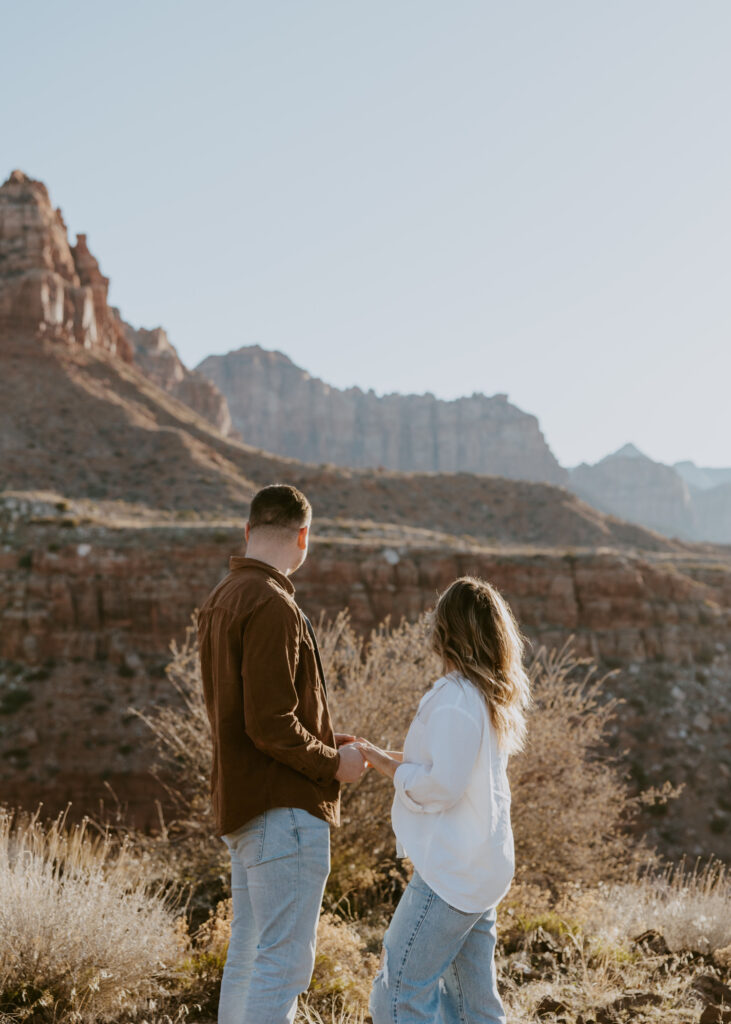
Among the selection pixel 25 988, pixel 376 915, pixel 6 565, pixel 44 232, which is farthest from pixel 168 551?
pixel 44 232

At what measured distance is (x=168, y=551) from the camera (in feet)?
77.4

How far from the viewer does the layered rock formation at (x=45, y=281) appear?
5138 cm

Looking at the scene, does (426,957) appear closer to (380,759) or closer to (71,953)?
(380,759)

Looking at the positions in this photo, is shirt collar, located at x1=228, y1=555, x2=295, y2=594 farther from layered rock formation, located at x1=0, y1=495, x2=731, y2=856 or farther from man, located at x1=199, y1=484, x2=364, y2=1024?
layered rock formation, located at x1=0, y1=495, x2=731, y2=856

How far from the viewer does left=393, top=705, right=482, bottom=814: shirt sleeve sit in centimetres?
265

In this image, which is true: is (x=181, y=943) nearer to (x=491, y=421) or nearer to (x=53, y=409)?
(x=53, y=409)

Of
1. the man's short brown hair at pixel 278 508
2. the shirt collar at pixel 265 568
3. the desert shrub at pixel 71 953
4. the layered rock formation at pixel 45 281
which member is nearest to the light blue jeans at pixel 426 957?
the shirt collar at pixel 265 568

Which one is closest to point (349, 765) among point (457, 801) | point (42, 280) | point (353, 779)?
point (353, 779)

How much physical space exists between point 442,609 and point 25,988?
100 inches

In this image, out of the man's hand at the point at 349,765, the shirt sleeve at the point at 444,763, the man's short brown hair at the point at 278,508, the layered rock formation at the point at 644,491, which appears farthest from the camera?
the layered rock formation at the point at 644,491

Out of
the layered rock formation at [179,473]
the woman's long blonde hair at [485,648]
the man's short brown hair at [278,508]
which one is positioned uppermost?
the layered rock formation at [179,473]

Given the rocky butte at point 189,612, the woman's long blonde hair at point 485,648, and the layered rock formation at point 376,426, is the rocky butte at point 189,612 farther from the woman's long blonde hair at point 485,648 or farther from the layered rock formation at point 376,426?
the layered rock formation at point 376,426

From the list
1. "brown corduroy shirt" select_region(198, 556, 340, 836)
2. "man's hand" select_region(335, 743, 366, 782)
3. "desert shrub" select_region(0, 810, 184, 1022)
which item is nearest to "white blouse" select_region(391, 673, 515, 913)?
"man's hand" select_region(335, 743, 366, 782)

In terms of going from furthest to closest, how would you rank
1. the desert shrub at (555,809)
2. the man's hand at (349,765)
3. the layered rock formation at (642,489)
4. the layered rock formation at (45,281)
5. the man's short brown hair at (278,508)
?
the layered rock formation at (642,489) → the layered rock formation at (45,281) → the desert shrub at (555,809) → the man's short brown hair at (278,508) → the man's hand at (349,765)
